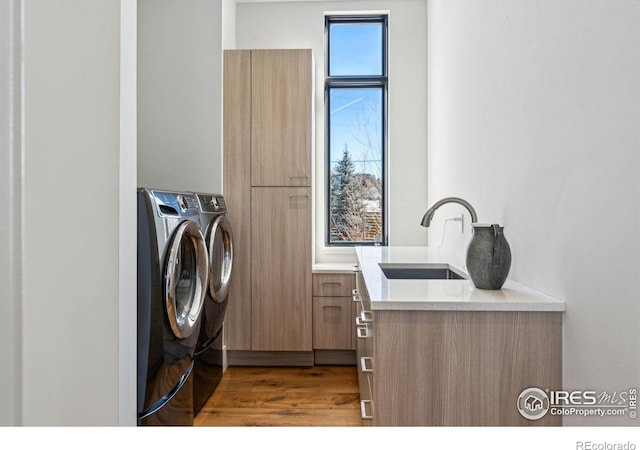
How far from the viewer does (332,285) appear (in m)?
3.33

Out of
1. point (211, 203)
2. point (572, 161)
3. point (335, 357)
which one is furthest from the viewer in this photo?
point (335, 357)

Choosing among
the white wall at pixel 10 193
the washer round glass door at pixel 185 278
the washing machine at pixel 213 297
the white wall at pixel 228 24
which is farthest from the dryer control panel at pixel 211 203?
the white wall at pixel 10 193

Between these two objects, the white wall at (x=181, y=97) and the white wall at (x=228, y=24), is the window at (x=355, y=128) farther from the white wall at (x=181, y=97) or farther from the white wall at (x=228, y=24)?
the white wall at (x=181, y=97)

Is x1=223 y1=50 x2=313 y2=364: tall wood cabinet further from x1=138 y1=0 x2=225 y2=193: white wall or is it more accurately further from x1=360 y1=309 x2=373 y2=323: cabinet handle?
x1=360 y1=309 x2=373 y2=323: cabinet handle

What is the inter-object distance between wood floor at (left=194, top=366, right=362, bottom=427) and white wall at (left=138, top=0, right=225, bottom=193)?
50.4 inches

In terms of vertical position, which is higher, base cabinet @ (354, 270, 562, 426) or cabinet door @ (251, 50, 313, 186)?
cabinet door @ (251, 50, 313, 186)

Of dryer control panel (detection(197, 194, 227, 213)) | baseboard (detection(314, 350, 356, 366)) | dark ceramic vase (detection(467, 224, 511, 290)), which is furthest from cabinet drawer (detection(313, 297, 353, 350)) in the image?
dark ceramic vase (detection(467, 224, 511, 290))

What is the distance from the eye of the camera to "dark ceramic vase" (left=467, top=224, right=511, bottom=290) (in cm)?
154

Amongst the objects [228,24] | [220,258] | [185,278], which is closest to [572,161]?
[185,278]

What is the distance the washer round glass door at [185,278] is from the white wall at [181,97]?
1.11m

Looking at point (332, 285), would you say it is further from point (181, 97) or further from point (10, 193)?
point (10, 193)

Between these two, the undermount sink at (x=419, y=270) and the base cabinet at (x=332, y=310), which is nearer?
the undermount sink at (x=419, y=270)

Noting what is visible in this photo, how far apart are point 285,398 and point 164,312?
123 centimetres

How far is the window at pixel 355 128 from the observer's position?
395 cm
